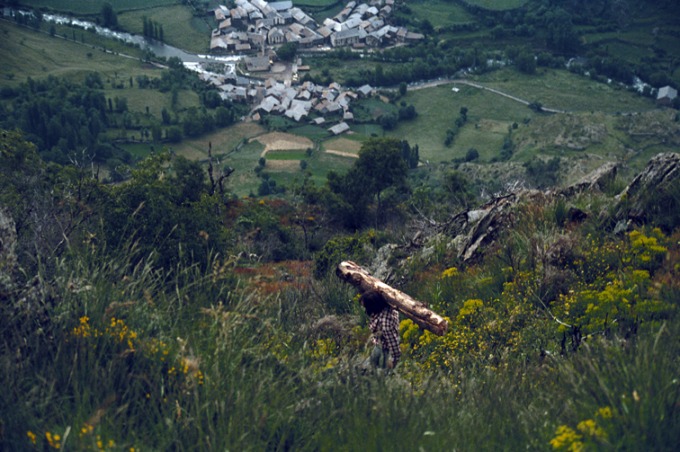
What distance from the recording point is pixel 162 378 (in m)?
4.39

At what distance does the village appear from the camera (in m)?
58.8

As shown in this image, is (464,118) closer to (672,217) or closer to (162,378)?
(672,217)

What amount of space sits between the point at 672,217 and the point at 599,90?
2368 inches

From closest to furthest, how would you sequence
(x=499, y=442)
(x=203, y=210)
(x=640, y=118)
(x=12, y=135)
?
(x=499, y=442)
(x=203, y=210)
(x=12, y=135)
(x=640, y=118)

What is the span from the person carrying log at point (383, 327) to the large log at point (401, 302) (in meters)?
→ 0.06

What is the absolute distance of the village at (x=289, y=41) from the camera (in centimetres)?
5875

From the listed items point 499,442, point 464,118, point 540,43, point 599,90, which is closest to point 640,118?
point 599,90

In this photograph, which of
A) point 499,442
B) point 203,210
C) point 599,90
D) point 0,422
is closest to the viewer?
point 0,422

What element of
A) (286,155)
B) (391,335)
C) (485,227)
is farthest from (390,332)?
(286,155)

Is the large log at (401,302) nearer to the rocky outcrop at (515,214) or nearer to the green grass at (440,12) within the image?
the rocky outcrop at (515,214)

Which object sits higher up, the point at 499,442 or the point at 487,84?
the point at 499,442

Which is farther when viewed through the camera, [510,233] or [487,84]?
[487,84]

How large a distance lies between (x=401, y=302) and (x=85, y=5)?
78.1m

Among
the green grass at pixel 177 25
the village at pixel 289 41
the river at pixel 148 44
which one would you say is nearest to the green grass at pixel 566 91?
the village at pixel 289 41
